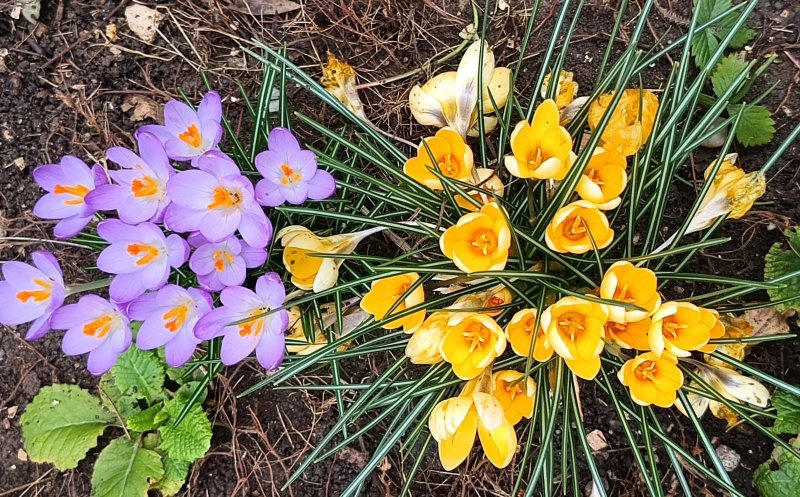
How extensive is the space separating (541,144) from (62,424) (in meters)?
1.60

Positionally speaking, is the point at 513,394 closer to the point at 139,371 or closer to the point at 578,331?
the point at 578,331

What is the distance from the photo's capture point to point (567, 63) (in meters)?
1.75

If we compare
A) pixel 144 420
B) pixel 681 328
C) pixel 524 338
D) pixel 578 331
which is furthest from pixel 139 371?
pixel 681 328

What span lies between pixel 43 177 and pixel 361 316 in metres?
0.76

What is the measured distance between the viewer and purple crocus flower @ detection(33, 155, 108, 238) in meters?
1.31

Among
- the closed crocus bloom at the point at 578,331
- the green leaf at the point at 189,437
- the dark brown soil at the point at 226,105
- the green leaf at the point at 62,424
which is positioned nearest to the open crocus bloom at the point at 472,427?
the closed crocus bloom at the point at 578,331

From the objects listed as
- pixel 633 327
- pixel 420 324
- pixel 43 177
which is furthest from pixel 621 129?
pixel 43 177

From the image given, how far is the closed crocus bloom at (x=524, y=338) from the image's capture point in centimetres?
113

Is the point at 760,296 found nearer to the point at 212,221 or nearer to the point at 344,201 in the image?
the point at 344,201

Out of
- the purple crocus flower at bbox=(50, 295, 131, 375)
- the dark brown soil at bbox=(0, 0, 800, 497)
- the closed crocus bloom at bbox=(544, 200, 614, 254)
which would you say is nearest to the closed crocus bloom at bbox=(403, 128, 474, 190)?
the closed crocus bloom at bbox=(544, 200, 614, 254)

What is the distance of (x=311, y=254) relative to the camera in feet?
4.13

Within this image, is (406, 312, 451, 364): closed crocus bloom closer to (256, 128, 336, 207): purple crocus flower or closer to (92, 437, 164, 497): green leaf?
(256, 128, 336, 207): purple crocus flower

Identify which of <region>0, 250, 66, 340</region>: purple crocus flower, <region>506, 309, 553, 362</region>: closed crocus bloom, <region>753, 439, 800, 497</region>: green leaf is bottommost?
<region>753, 439, 800, 497</region>: green leaf

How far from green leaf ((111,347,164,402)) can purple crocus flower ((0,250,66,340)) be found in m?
0.54
